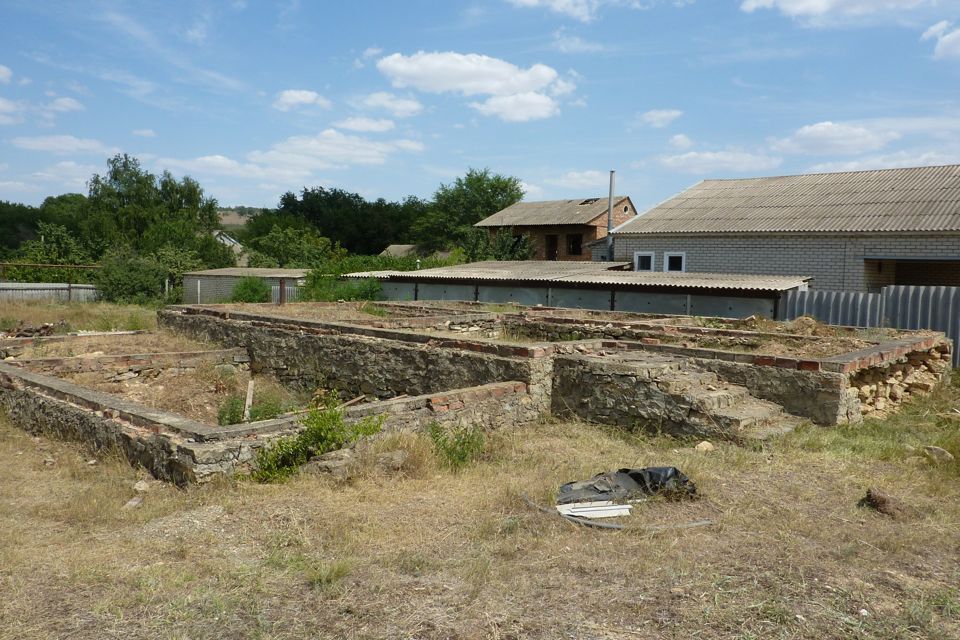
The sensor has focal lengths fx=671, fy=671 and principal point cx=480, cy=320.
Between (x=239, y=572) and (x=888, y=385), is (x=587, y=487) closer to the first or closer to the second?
(x=239, y=572)

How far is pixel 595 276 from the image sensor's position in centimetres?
1733

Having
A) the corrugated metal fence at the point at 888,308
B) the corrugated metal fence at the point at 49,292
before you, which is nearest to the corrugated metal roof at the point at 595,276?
the corrugated metal fence at the point at 888,308

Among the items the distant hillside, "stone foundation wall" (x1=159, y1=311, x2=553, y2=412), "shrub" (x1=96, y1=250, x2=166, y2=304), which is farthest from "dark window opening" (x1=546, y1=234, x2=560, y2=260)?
the distant hillside

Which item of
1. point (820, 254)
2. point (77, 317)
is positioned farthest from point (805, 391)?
point (77, 317)

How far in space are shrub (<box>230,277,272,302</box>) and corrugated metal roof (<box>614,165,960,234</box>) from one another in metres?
13.5

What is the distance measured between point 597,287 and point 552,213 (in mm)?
22958

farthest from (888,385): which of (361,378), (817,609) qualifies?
(361,378)

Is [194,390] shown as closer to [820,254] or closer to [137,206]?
[820,254]

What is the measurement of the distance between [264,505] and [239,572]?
1041mm

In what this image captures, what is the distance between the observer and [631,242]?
22375 millimetres

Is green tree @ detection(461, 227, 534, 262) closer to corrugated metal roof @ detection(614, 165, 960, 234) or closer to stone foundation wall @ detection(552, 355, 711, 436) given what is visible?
corrugated metal roof @ detection(614, 165, 960, 234)

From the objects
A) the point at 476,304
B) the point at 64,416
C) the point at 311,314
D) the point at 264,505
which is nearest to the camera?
the point at 264,505

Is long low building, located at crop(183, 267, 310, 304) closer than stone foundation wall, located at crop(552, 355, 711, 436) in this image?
No

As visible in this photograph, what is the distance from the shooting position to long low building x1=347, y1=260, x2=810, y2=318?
14.2 meters
